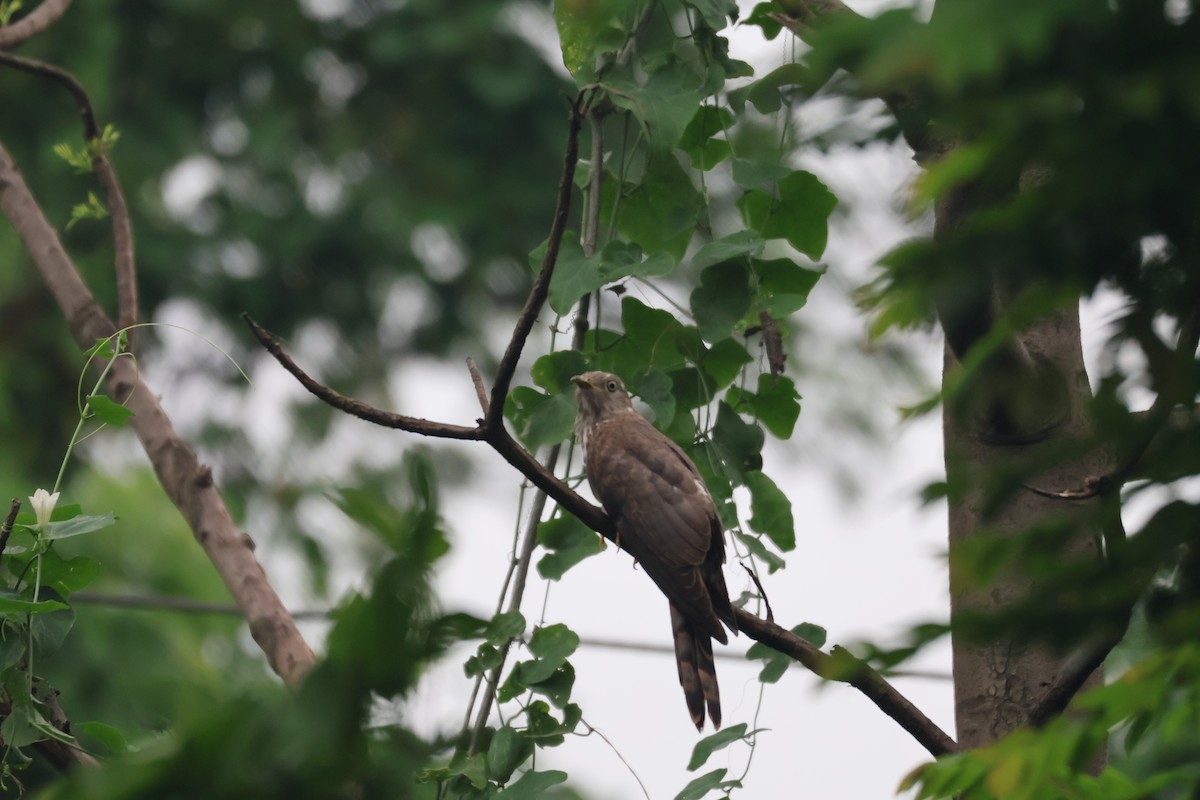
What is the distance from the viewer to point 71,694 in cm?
643

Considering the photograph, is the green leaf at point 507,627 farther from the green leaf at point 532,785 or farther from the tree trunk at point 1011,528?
the tree trunk at point 1011,528

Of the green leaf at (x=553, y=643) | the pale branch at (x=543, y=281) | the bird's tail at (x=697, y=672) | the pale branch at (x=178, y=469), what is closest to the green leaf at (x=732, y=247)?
the pale branch at (x=543, y=281)

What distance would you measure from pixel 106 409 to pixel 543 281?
744mm

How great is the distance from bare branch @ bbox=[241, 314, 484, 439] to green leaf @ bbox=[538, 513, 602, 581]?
0.55 meters

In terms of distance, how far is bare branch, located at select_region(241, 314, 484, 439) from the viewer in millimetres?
1976

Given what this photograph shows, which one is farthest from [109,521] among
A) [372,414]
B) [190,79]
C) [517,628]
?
[190,79]

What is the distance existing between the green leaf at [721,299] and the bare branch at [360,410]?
2.25 feet

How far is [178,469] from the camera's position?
2.75 metres

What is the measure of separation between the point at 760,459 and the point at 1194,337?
4.82 feet

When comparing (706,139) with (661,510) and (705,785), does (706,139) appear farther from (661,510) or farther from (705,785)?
(705,785)

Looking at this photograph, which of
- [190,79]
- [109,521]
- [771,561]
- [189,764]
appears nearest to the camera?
[189,764]

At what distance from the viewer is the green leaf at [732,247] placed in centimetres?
245

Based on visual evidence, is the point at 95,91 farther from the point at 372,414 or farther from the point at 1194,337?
the point at 1194,337

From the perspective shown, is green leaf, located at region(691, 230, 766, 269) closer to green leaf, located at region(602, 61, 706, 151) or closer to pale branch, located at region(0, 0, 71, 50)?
green leaf, located at region(602, 61, 706, 151)
